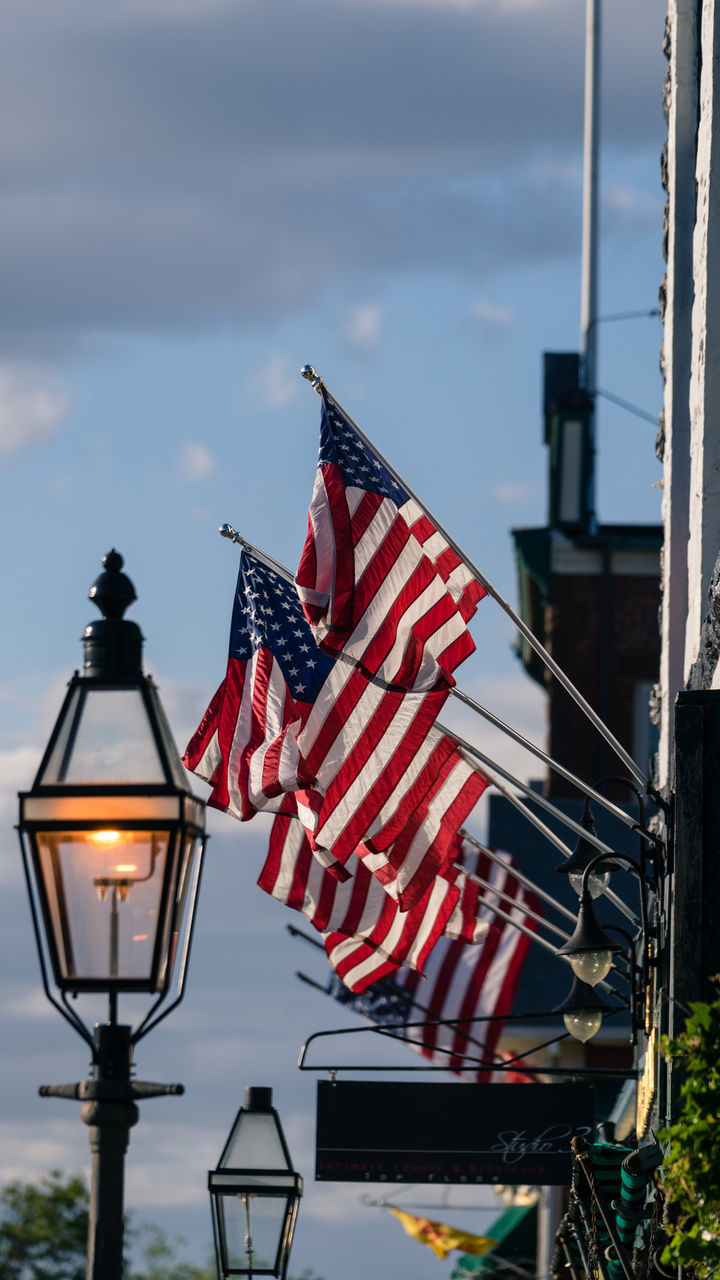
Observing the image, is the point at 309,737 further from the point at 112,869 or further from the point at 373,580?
the point at 112,869

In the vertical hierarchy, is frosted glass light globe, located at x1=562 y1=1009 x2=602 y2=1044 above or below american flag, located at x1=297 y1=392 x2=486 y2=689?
below

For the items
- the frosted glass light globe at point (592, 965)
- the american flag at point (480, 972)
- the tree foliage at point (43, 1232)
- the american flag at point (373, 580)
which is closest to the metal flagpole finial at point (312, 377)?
the american flag at point (373, 580)

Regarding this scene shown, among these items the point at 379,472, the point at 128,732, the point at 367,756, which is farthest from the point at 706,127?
the point at 128,732

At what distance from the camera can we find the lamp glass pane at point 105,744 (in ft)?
23.8

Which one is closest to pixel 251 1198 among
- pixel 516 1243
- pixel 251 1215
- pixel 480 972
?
pixel 251 1215

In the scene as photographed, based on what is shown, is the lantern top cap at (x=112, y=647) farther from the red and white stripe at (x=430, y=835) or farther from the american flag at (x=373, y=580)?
the red and white stripe at (x=430, y=835)

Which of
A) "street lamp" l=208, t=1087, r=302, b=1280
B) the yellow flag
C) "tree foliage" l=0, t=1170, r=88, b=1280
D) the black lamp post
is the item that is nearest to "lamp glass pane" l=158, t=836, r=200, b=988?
the black lamp post

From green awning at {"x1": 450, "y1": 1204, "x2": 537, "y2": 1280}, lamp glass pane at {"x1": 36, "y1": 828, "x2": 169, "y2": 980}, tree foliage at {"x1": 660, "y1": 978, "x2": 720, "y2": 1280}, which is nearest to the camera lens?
tree foliage at {"x1": 660, "y1": 978, "x2": 720, "y2": 1280}

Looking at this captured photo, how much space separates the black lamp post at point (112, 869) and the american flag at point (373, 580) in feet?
12.1

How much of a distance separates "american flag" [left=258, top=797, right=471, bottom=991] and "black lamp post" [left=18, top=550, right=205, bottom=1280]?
7884 mm

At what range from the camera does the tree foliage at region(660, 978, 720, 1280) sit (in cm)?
620

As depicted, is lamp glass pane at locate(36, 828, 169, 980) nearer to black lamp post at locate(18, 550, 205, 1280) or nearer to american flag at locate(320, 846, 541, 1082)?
black lamp post at locate(18, 550, 205, 1280)

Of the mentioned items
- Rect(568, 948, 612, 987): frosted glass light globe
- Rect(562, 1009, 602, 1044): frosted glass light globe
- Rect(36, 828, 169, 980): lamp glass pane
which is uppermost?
Rect(36, 828, 169, 980): lamp glass pane

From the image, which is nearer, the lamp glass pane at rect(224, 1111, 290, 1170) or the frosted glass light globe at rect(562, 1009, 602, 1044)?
the lamp glass pane at rect(224, 1111, 290, 1170)
